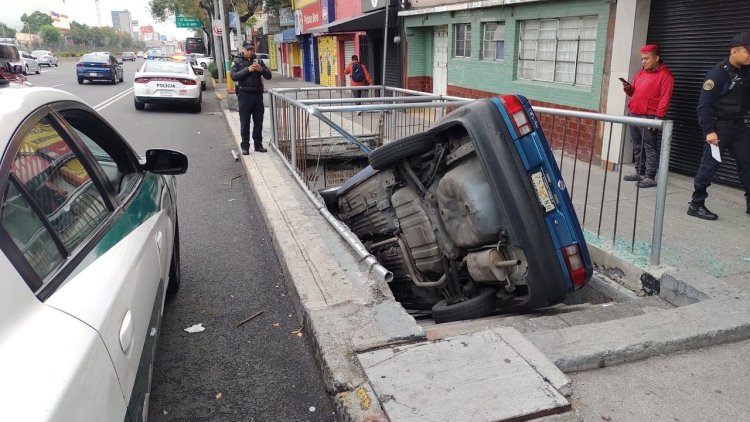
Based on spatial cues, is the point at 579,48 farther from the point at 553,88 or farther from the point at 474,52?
the point at 474,52

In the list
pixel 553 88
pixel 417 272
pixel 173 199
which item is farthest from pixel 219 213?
pixel 553 88

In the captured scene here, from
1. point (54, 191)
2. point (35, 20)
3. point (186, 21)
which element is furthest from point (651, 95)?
point (35, 20)

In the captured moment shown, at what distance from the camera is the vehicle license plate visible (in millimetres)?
3331

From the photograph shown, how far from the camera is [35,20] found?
115438 mm

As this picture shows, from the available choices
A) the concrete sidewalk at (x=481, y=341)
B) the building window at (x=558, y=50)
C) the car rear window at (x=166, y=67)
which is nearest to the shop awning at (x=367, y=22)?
the car rear window at (x=166, y=67)

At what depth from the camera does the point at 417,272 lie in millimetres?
4191

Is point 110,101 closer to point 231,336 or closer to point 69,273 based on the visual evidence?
point 231,336

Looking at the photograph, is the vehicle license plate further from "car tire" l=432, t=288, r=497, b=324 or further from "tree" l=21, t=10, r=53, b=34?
"tree" l=21, t=10, r=53, b=34

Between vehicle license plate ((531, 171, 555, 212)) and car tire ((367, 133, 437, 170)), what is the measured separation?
35.0 inches

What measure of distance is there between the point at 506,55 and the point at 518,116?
24.3 feet

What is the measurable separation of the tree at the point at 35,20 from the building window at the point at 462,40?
121355 mm

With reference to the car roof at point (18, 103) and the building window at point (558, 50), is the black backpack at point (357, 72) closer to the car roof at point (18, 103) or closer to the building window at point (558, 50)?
the building window at point (558, 50)

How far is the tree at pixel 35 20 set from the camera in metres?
110

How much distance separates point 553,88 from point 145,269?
7.87m
